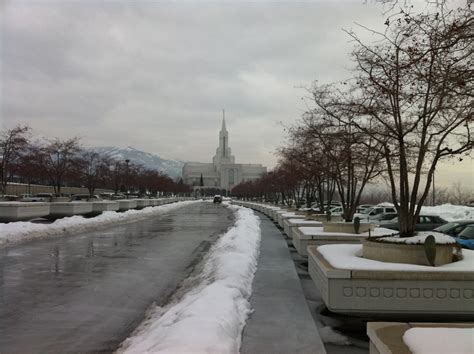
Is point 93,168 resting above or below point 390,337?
above

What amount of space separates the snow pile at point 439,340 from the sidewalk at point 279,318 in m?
1.94

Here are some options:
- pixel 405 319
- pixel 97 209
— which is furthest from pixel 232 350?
pixel 97 209

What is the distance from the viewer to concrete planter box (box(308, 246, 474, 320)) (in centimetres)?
657

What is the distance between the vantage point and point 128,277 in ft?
36.0

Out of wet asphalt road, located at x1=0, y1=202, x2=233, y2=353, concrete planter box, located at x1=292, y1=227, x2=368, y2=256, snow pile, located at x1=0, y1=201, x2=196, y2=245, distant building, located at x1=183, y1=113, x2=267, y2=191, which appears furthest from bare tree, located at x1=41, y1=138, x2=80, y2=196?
distant building, located at x1=183, y1=113, x2=267, y2=191

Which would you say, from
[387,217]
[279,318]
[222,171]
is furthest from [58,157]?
[222,171]

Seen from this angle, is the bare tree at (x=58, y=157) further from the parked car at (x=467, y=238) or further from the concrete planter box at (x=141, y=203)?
the parked car at (x=467, y=238)

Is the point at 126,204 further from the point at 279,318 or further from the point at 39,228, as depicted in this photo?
the point at 279,318

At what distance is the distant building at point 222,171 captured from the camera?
16850cm

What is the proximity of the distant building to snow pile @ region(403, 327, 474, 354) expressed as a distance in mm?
158522

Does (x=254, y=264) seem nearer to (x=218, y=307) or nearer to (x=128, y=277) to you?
(x=128, y=277)

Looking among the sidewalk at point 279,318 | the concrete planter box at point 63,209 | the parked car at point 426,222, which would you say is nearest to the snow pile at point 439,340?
the sidewalk at point 279,318

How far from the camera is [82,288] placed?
31.7 ft

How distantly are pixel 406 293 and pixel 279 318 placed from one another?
75.9 inches
